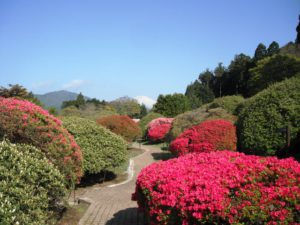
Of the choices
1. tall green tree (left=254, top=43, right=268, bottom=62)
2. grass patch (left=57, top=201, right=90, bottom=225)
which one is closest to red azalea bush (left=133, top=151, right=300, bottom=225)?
grass patch (left=57, top=201, right=90, bottom=225)

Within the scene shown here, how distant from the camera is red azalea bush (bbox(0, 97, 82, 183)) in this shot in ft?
24.8

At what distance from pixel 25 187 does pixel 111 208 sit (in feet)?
13.5

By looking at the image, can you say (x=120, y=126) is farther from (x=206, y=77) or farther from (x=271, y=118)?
(x=206, y=77)

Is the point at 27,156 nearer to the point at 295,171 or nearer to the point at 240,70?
the point at 295,171

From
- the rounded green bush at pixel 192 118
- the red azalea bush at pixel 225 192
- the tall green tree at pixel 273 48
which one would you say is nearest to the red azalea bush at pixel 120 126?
the rounded green bush at pixel 192 118

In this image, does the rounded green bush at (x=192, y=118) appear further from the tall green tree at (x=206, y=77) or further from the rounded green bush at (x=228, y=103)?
the tall green tree at (x=206, y=77)

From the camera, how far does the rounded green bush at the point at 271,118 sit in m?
11.0

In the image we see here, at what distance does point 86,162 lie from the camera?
39.2ft

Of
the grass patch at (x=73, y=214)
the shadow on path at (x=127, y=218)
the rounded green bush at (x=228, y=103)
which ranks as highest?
the rounded green bush at (x=228, y=103)

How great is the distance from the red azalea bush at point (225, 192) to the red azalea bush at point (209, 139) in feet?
25.1

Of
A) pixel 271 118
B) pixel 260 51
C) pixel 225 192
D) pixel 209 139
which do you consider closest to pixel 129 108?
pixel 260 51

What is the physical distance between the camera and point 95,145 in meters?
12.4

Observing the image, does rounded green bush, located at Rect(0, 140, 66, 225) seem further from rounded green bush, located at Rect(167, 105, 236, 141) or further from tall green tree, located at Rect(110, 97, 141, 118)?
tall green tree, located at Rect(110, 97, 141, 118)

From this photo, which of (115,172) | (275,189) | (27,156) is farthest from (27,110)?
(115,172)
